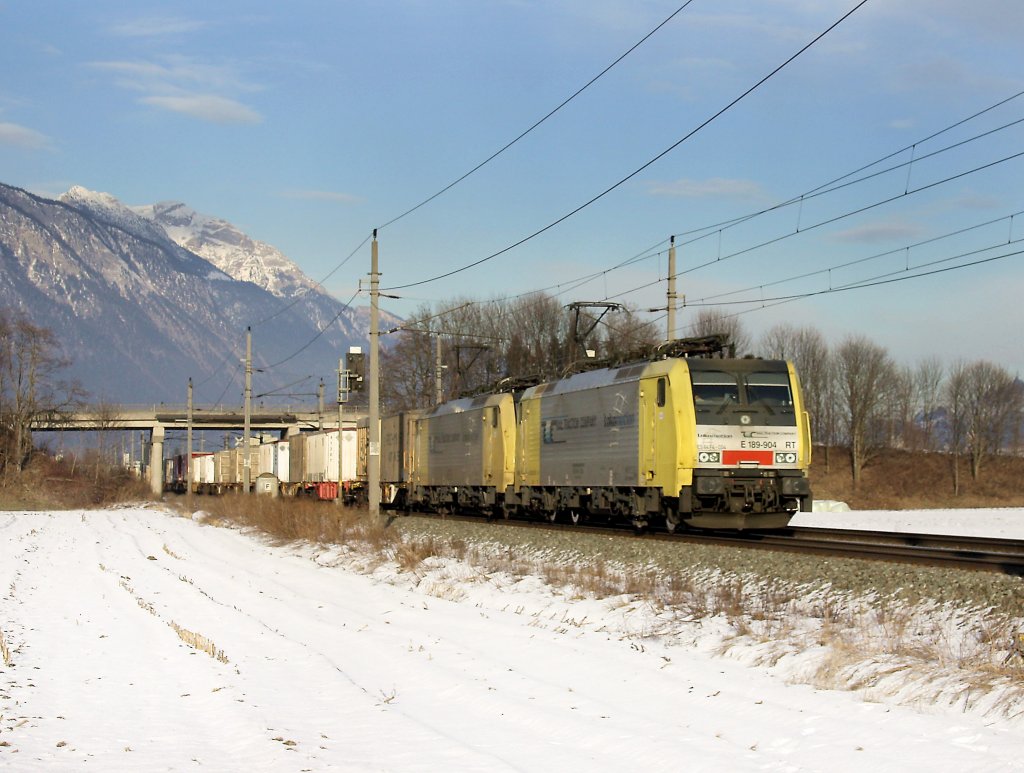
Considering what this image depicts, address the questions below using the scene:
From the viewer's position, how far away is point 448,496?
39.2m

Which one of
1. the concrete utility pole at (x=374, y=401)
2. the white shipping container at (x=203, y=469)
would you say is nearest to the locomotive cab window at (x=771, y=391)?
the concrete utility pole at (x=374, y=401)

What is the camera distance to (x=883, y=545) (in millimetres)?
21875

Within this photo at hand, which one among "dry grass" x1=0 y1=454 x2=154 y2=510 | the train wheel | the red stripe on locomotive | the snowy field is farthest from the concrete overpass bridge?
the snowy field

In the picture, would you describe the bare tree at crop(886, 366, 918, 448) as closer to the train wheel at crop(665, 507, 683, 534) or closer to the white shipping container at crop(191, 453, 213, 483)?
the white shipping container at crop(191, 453, 213, 483)

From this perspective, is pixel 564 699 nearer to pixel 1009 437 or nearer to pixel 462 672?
pixel 462 672

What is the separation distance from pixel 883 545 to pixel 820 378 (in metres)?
78.7

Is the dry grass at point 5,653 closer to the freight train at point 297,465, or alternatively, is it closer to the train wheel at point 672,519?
the train wheel at point 672,519

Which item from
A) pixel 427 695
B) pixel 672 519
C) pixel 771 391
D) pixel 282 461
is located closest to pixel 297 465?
pixel 282 461

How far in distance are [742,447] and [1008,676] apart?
1269 cm

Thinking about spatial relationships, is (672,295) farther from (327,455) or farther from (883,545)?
(327,455)

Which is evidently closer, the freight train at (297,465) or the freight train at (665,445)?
the freight train at (665,445)

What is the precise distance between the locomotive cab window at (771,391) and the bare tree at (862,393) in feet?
227

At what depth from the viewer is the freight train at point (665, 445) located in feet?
74.8

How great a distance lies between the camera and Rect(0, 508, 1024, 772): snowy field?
943 centimetres
